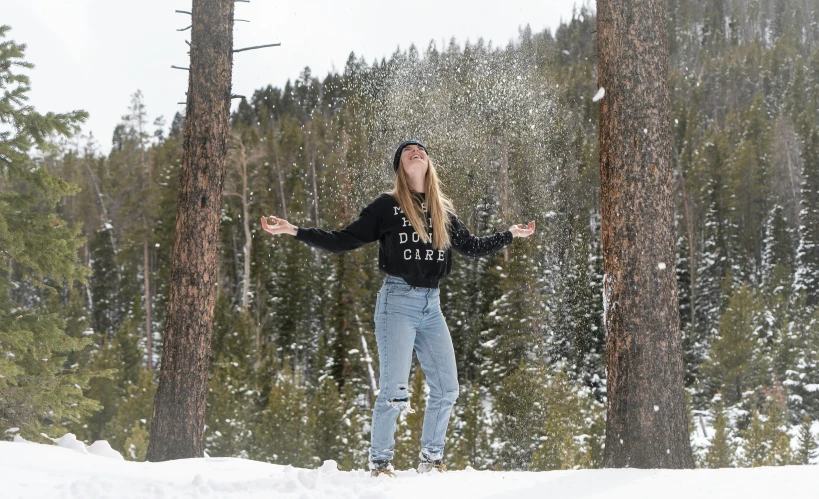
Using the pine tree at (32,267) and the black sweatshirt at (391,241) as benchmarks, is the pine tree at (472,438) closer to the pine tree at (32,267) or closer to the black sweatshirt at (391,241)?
the pine tree at (32,267)

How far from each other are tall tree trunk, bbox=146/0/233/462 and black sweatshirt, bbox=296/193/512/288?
214 cm

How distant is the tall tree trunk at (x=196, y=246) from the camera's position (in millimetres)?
5895

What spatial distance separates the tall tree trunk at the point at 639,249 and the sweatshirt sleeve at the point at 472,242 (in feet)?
2.40

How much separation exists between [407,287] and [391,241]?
29 centimetres

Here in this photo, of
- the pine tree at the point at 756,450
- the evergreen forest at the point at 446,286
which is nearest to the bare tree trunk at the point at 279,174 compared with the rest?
the evergreen forest at the point at 446,286

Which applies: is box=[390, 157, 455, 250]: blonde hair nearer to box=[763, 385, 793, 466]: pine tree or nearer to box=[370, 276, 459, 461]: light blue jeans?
box=[370, 276, 459, 461]: light blue jeans

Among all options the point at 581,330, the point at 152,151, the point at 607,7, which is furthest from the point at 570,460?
the point at 152,151

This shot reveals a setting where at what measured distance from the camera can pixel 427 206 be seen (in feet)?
14.2

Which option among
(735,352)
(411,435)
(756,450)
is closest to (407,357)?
(411,435)

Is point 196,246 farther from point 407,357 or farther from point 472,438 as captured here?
point 472,438

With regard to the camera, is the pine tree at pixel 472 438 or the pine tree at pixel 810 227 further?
the pine tree at pixel 810 227

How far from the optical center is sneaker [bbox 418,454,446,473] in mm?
4281

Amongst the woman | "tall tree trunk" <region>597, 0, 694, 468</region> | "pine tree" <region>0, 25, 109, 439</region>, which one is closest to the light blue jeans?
the woman

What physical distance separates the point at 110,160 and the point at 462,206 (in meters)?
44.3
